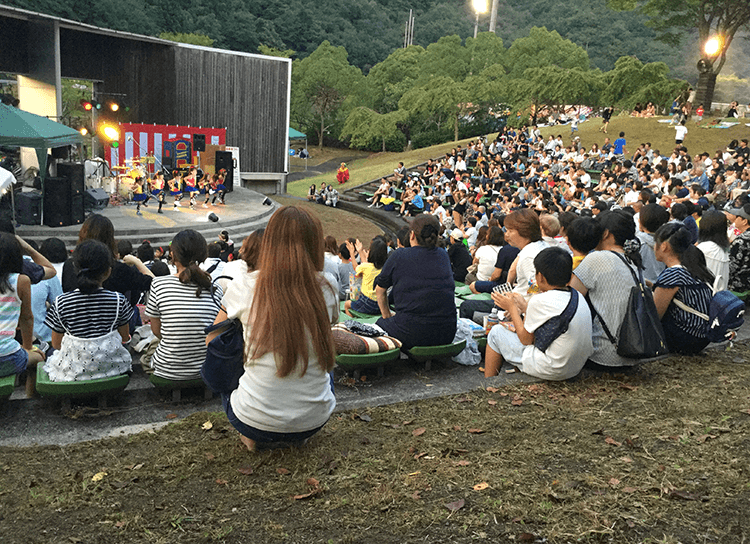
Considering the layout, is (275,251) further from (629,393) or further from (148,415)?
(629,393)

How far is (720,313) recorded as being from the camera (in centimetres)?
472

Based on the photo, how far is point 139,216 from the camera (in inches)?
617

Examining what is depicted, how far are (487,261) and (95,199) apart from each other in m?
11.9

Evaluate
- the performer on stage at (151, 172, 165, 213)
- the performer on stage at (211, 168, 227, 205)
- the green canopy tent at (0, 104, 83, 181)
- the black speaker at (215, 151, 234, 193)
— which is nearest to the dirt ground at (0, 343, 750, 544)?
the green canopy tent at (0, 104, 83, 181)

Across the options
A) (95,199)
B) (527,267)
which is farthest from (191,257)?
(95,199)

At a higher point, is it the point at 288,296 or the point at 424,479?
the point at 288,296

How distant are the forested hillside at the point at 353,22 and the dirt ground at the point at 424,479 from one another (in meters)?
45.7

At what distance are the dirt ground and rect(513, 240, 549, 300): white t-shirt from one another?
49.5 inches

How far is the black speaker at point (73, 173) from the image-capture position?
535 inches

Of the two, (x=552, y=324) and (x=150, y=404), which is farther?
(x=150, y=404)

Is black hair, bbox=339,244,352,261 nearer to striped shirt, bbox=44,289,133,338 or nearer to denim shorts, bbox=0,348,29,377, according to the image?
striped shirt, bbox=44,289,133,338

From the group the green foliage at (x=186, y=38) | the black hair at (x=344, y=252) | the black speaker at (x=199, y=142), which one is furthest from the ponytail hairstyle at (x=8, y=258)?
the green foliage at (x=186, y=38)

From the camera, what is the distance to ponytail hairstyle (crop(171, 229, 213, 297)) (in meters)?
4.06

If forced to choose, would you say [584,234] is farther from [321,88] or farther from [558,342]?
[321,88]
